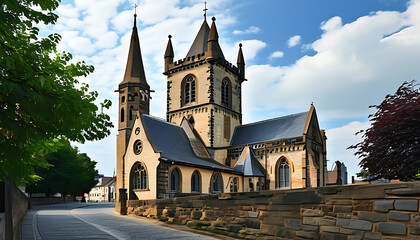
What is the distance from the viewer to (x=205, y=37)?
4112 cm

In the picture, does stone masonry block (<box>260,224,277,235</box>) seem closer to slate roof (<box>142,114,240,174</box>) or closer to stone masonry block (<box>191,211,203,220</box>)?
stone masonry block (<box>191,211,203,220</box>)

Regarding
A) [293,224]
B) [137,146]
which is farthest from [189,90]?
[293,224]

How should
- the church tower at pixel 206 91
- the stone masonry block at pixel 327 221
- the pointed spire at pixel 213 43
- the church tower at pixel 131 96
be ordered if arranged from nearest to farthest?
the stone masonry block at pixel 327 221 → the church tower at pixel 206 91 → the church tower at pixel 131 96 → the pointed spire at pixel 213 43

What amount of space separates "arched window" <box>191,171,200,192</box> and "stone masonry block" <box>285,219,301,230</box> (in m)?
19.2

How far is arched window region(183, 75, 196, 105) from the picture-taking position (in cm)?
3891

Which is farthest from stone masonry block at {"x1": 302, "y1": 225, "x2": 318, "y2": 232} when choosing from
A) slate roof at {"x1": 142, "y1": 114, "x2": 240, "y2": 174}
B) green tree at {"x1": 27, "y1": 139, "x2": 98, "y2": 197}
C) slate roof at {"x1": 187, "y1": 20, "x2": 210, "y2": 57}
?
green tree at {"x1": 27, "y1": 139, "x2": 98, "y2": 197}

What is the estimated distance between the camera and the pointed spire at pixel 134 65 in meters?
40.0

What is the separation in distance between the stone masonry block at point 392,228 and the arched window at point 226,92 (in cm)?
3160

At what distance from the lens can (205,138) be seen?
36656 mm

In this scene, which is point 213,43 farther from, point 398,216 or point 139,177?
point 398,216

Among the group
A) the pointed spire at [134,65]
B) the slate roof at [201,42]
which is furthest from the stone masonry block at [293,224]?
the pointed spire at [134,65]

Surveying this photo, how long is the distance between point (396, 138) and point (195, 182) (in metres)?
16.5

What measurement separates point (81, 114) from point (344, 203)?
22.1ft

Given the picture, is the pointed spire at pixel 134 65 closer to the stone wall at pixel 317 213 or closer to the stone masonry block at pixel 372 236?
the stone wall at pixel 317 213
